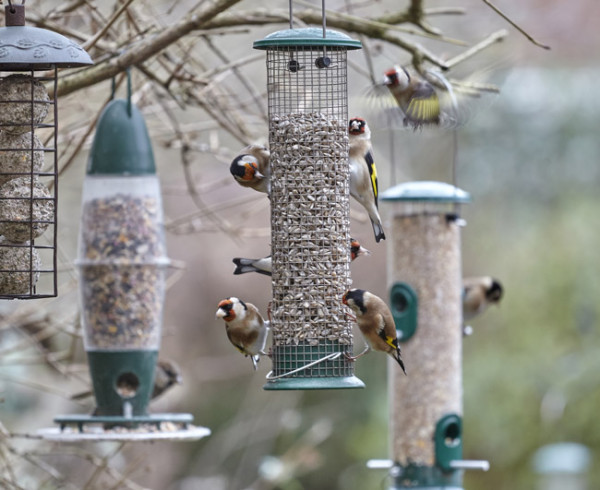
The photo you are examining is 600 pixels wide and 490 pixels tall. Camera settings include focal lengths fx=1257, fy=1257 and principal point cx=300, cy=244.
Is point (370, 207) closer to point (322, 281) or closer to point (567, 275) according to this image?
point (322, 281)

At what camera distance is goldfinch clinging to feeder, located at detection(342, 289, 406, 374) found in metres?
5.64

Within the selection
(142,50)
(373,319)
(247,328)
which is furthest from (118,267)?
(373,319)

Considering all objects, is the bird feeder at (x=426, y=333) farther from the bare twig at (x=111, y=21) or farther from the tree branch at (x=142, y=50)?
the bare twig at (x=111, y=21)

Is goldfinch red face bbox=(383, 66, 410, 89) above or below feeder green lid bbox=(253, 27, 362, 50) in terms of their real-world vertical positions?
above

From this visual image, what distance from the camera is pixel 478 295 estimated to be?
10.1m

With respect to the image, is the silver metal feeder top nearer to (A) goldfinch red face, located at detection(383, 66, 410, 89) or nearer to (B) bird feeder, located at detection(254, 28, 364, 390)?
(B) bird feeder, located at detection(254, 28, 364, 390)

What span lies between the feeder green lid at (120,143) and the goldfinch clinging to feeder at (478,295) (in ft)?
12.0

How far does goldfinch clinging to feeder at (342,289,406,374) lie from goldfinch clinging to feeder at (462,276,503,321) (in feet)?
12.5

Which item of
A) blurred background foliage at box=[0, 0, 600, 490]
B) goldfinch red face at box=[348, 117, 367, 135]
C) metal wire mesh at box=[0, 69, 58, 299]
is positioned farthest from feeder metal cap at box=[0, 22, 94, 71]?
blurred background foliage at box=[0, 0, 600, 490]

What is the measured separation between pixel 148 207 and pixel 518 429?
374 inches

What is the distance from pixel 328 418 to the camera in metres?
16.3

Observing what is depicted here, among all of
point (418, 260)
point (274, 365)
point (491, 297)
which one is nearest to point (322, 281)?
point (274, 365)

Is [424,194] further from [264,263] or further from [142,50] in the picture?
[142,50]

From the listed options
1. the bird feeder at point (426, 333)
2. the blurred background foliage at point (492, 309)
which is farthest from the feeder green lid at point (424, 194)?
the blurred background foliage at point (492, 309)
